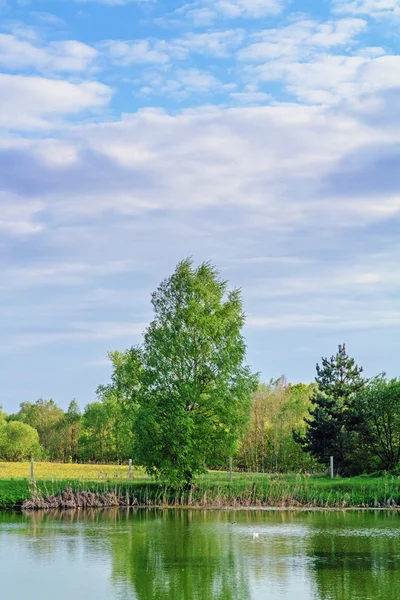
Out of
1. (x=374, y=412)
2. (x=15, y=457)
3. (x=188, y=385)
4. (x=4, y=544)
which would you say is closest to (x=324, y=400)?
Answer: (x=374, y=412)

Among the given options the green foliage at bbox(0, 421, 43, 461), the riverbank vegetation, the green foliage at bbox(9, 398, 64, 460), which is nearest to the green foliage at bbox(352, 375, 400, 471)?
the riverbank vegetation

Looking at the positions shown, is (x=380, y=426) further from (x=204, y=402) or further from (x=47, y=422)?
(x=47, y=422)

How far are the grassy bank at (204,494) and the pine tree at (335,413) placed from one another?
10.8 m

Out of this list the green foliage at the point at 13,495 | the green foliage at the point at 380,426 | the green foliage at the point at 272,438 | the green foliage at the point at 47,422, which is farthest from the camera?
the green foliage at the point at 47,422

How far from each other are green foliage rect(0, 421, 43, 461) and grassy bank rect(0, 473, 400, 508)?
55.4 metres

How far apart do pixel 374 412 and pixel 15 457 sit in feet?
191

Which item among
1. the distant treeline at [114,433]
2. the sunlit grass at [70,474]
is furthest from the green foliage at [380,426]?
the sunlit grass at [70,474]

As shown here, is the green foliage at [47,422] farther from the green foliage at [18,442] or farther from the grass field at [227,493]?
the grass field at [227,493]

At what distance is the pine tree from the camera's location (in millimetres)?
52469

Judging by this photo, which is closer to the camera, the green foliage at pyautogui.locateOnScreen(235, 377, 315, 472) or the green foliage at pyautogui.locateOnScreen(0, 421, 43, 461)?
the green foliage at pyautogui.locateOnScreen(235, 377, 315, 472)

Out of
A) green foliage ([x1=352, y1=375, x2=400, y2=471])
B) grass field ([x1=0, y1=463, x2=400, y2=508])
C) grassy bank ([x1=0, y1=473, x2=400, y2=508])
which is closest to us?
grassy bank ([x1=0, y1=473, x2=400, y2=508])

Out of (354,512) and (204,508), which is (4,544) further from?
(354,512)

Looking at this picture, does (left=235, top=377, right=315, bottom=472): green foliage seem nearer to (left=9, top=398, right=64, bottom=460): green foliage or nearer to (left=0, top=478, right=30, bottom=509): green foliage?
(left=9, top=398, right=64, bottom=460): green foliage

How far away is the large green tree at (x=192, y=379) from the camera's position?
41.4 meters
